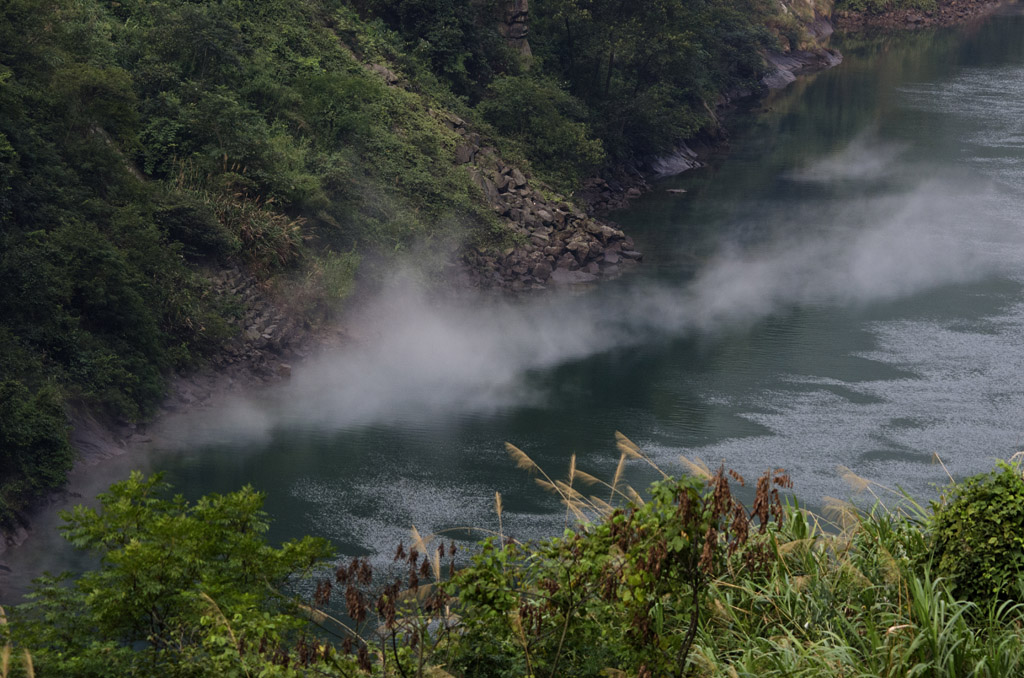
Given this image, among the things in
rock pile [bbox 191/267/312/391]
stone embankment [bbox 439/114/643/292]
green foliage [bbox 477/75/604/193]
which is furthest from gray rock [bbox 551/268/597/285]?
rock pile [bbox 191/267/312/391]

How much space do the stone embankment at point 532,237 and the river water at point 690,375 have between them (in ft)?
3.81

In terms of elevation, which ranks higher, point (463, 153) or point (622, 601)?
point (463, 153)

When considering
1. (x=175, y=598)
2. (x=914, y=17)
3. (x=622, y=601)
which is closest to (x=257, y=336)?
(x=175, y=598)

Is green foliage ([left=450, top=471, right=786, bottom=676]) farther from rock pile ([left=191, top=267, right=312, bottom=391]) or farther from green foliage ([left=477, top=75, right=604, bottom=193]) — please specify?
green foliage ([left=477, top=75, right=604, bottom=193])

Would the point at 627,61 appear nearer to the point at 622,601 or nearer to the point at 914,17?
the point at 622,601

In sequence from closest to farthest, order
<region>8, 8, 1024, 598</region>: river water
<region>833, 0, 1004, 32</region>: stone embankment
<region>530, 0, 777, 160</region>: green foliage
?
<region>8, 8, 1024, 598</region>: river water
<region>530, 0, 777, 160</region>: green foliage
<region>833, 0, 1004, 32</region>: stone embankment

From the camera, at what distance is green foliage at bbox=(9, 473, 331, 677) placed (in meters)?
9.35

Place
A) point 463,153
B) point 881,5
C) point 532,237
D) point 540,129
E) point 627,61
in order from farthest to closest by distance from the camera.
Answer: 1. point 881,5
2. point 627,61
3. point 540,129
4. point 463,153
5. point 532,237

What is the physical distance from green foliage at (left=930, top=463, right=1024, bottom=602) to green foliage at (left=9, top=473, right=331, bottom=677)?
5.33m

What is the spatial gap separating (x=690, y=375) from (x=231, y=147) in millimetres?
13766

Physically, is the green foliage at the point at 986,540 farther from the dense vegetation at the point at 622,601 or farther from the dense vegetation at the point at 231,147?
the dense vegetation at the point at 231,147

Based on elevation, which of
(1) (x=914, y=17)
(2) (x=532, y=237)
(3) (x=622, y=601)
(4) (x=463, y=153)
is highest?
(1) (x=914, y=17)

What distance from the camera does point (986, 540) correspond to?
9133 mm

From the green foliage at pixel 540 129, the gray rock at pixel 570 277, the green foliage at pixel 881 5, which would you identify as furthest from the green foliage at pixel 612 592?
the green foliage at pixel 881 5
